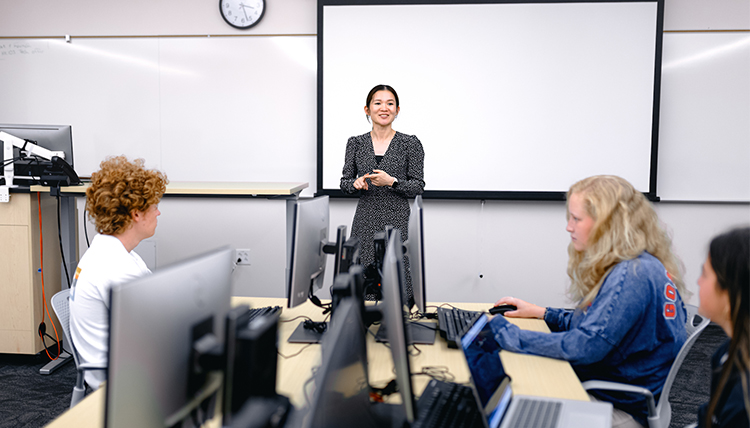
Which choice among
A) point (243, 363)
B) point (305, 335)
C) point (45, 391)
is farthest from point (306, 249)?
point (45, 391)

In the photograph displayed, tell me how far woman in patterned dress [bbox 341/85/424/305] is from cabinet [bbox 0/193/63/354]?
180 cm

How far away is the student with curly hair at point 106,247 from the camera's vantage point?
124 cm

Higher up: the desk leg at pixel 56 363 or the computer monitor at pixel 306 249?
the computer monitor at pixel 306 249

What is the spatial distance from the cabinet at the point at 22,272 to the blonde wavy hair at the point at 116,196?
159 centimetres

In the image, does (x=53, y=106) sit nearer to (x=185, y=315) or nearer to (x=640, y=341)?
(x=185, y=315)

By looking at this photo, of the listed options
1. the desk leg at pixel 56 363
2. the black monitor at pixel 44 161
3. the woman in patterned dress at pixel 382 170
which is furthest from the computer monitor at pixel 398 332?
the desk leg at pixel 56 363

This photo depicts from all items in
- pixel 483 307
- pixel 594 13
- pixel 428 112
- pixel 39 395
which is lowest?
pixel 39 395

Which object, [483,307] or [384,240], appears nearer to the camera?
[384,240]

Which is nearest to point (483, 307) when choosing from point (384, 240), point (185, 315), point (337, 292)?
point (384, 240)

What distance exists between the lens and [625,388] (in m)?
1.20

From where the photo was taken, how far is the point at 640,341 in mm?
1216

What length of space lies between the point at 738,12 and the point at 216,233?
4.04m

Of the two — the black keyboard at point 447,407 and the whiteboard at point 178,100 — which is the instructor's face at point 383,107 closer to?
the whiteboard at point 178,100

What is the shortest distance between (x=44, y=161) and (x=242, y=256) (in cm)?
139
